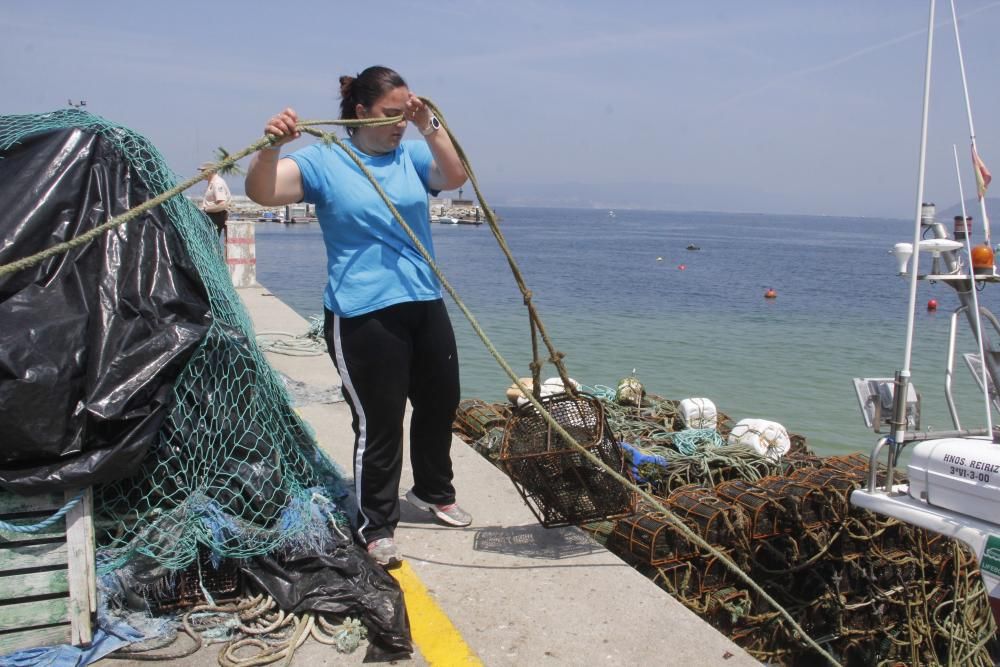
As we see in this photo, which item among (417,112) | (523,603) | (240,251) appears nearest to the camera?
(523,603)

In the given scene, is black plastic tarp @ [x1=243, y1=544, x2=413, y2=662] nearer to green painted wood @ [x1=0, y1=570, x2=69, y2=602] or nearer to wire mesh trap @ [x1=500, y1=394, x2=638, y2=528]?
green painted wood @ [x1=0, y1=570, x2=69, y2=602]

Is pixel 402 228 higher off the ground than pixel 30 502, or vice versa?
pixel 402 228

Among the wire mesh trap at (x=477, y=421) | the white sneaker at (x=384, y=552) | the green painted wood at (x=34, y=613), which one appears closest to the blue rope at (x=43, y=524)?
the green painted wood at (x=34, y=613)

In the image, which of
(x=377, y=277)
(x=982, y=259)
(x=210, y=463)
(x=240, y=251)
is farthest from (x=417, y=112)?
(x=240, y=251)

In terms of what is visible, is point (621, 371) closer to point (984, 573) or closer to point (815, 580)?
point (815, 580)

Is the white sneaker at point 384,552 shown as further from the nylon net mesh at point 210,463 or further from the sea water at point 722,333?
the sea water at point 722,333

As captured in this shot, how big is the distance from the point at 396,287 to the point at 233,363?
72 cm

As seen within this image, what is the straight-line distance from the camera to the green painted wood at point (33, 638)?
2.45 metres

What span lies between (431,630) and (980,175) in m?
3.43

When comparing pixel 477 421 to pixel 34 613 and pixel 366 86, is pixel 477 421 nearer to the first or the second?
pixel 366 86

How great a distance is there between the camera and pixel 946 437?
3.41m

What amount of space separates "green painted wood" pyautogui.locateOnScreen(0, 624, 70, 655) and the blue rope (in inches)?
14.9

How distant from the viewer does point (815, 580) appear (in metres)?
4.48

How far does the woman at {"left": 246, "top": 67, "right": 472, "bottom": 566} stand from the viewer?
3176mm
